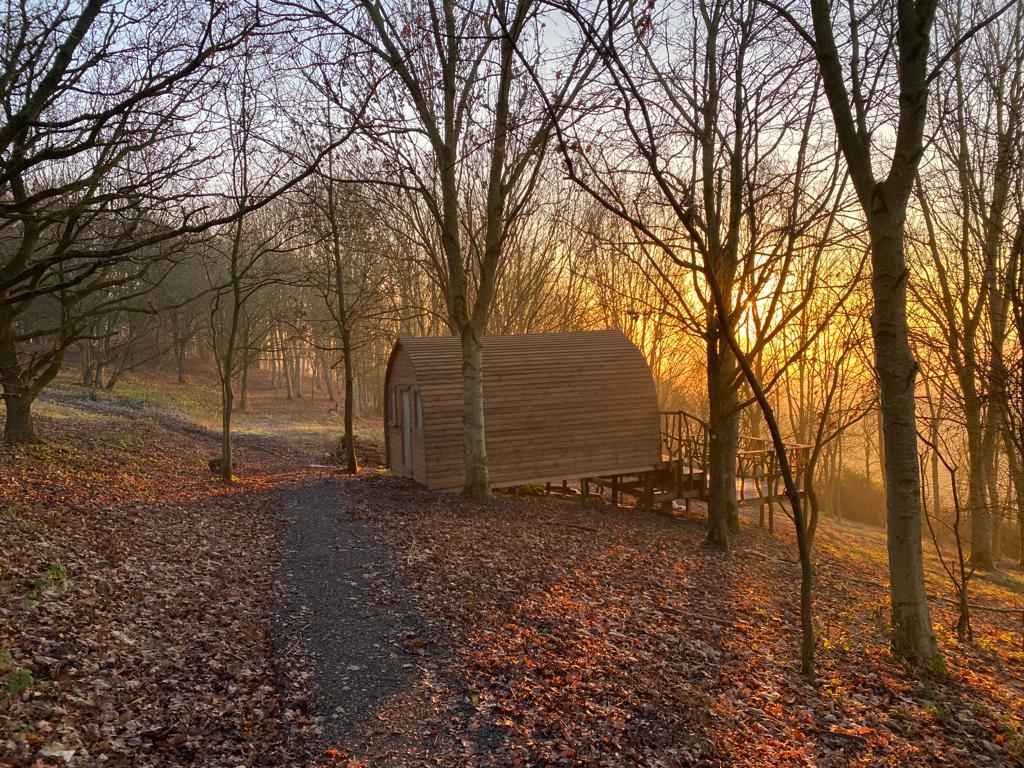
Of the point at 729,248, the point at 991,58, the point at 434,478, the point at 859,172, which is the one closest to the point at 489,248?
the point at 729,248

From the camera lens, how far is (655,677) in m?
5.50

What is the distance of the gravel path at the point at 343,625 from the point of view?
4.88m

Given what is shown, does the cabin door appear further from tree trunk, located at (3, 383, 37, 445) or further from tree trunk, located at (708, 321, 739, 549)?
tree trunk, located at (3, 383, 37, 445)

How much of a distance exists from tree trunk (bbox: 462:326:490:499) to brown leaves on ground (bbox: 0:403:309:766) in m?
4.05

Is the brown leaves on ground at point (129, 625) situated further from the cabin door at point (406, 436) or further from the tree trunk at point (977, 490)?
the tree trunk at point (977, 490)

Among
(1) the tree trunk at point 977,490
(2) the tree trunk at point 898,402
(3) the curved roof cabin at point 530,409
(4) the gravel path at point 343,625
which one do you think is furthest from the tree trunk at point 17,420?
(1) the tree trunk at point 977,490

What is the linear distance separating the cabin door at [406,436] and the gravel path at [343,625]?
243 inches

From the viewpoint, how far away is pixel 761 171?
11211 millimetres

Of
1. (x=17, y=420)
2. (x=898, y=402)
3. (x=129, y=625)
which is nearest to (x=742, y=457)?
(x=898, y=402)

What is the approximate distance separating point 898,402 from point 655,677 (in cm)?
Result: 338

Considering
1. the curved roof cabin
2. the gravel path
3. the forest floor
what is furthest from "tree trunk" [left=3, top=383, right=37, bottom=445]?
the curved roof cabin

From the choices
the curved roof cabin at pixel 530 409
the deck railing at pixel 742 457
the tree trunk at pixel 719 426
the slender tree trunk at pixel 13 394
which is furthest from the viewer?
the deck railing at pixel 742 457

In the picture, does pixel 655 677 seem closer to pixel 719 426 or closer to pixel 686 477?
pixel 719 426

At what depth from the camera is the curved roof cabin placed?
598 inches
